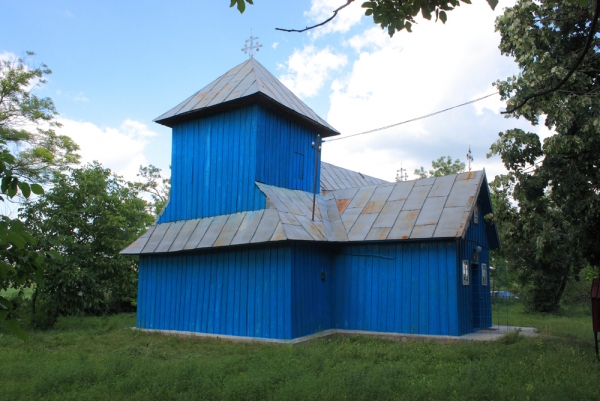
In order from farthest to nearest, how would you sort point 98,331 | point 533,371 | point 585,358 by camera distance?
point 98,331 → point 585,358 → point 533,371

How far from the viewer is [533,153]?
11.2 metres

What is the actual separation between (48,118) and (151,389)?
1959 centimetres

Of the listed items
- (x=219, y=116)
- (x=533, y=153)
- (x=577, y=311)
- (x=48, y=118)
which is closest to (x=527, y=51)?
(x=533, y=153)

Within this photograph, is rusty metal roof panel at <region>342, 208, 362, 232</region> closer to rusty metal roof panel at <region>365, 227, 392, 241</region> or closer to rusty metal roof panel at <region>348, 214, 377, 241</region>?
rusty metal roof panel at <region>348, 214, 377, 241</region>

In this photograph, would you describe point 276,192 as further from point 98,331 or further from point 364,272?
point 98,331

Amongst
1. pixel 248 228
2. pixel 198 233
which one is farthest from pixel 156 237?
pixel 248 228

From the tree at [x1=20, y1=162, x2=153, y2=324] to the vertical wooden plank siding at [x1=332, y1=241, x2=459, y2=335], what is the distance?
28.9 feet

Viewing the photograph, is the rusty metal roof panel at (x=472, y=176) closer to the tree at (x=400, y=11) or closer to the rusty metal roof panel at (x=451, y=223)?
the rusty metal roof panel at (x=451, y=223)

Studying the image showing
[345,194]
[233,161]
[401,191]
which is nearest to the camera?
[233,161]

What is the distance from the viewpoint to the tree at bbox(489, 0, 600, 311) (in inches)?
402

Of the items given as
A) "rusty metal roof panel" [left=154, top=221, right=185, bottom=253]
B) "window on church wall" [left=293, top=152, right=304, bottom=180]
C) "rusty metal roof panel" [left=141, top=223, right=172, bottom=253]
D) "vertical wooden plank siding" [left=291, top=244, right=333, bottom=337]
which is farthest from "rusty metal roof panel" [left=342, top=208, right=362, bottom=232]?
"rusty metal roof panel" [left=141, top=223, right=172, bottom=253]

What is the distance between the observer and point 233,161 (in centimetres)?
1405

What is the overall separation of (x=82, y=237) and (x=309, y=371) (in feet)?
40.5

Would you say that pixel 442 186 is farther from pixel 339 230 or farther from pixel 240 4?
pixel 240 4
